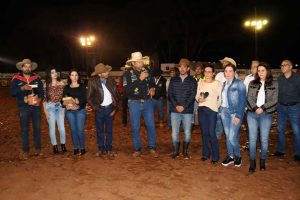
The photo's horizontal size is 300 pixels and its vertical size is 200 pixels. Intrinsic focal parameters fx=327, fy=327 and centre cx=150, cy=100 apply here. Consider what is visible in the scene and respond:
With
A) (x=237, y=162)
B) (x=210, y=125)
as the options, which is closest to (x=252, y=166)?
(x=237, y=162)

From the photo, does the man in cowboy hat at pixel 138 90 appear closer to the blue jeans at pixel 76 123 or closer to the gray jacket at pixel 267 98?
the blue jeans at pixel 76 123

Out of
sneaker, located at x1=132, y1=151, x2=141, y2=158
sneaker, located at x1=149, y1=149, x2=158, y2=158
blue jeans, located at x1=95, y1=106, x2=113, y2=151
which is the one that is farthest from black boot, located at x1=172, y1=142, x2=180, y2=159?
blue jeans, located at x1=95, y1=106, x2=113, y2=151

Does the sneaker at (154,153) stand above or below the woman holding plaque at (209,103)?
below

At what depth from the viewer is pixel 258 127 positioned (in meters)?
6.29

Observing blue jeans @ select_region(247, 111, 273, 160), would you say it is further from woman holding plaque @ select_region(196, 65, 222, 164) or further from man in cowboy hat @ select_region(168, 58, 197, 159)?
man in cowboy hat @ select_region(168, 58, 197, 159)

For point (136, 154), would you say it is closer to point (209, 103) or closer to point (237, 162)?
point (209, 103)

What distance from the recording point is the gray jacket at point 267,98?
19.6ft

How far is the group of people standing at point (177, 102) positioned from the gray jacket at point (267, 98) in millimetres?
21

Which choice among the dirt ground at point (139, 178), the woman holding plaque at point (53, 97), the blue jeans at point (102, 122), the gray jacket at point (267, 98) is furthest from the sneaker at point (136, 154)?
the gray jacket at point (267, 98)

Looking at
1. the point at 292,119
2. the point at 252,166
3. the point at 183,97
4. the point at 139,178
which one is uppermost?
the point at 183,97

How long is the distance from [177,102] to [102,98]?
5.50 feet

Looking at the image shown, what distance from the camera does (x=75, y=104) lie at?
7234 mm

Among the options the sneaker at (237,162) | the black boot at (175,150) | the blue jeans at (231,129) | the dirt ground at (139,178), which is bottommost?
the dirt ground at (139,178)

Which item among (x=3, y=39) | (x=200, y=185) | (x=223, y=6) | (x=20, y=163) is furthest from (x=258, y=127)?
(x=3, y=39)
